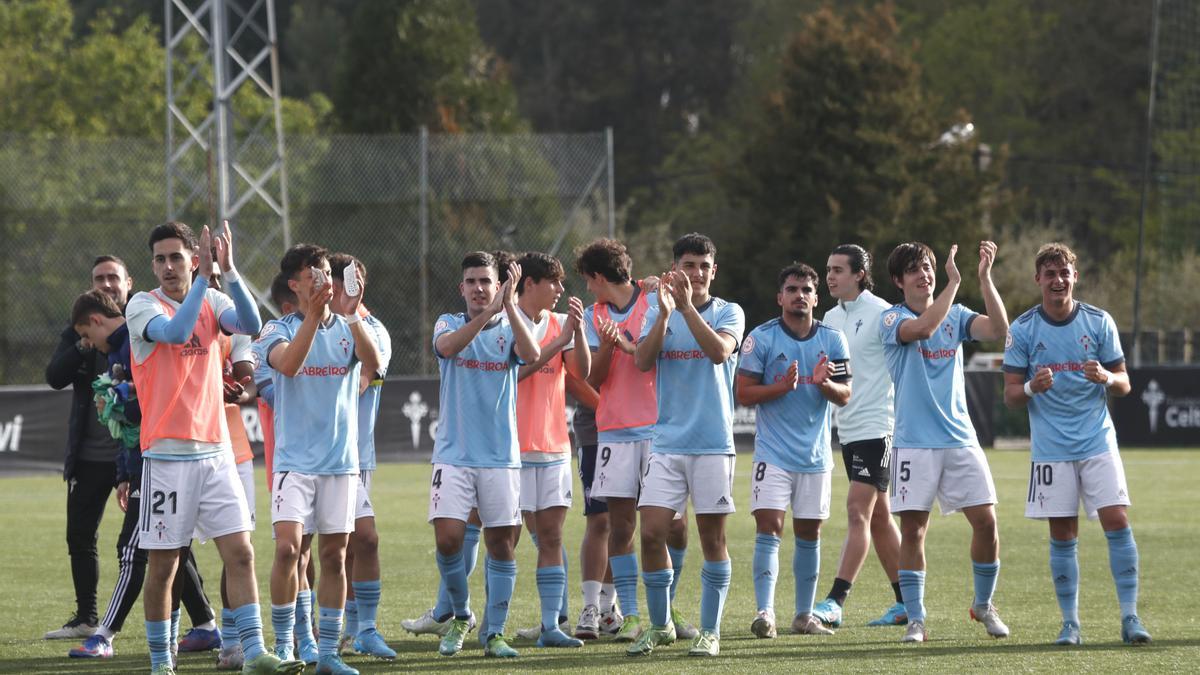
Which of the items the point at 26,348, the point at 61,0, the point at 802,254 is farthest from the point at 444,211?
the point at 61,0

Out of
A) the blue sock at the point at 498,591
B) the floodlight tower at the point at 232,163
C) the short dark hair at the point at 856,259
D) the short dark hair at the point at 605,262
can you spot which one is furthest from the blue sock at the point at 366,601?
the floodlight tower at the point at 232,163

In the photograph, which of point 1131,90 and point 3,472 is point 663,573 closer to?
point 3,472

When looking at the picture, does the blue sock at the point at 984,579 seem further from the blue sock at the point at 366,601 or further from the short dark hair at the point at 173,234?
the short dark hair at the point at 173,234

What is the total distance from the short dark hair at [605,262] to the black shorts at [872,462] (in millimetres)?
1834

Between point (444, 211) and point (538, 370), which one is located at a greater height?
point (444, 211)

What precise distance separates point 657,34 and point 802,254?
21.2 m

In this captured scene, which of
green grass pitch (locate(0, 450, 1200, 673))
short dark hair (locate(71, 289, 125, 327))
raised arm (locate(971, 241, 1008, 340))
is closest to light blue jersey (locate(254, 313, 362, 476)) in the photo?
short dark hair (locate(71, 289, 125, 327))

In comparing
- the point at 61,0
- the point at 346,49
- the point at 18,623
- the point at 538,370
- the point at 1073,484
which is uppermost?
the point at 61,0

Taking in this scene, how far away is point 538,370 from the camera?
8914mm

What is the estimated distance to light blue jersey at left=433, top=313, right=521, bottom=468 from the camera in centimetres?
833

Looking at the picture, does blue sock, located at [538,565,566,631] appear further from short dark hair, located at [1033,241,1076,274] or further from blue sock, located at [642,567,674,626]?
short dark hair, located at [1033,241,1076,274]

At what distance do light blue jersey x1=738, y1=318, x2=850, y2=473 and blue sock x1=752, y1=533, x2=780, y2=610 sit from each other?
0.43 metres

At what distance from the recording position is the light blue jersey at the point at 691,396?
843 cm

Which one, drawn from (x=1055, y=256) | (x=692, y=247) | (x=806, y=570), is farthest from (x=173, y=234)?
(x=1055, y=256)
